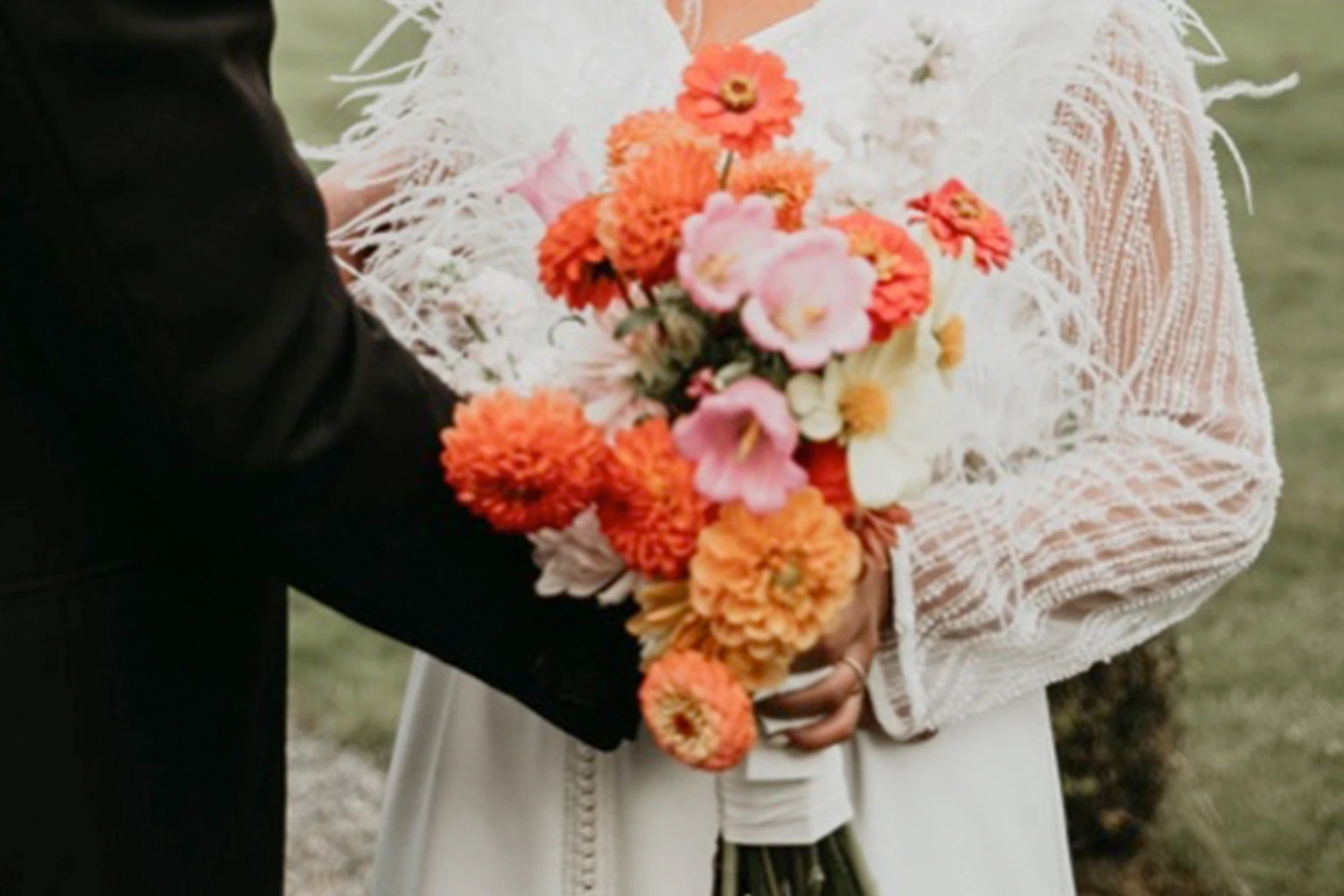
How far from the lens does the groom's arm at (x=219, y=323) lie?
198 centimetres

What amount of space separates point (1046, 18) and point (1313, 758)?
189 inches

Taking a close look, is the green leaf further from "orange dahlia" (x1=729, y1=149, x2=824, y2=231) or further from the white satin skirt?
the white satin skirt

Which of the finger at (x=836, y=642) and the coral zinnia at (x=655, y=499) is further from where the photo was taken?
the finger at (x=836, y=642)

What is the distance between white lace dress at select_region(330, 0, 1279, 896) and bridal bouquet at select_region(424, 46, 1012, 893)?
0.34 m

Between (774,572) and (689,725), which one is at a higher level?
(774,572)

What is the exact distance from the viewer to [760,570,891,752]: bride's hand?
90.4 inches

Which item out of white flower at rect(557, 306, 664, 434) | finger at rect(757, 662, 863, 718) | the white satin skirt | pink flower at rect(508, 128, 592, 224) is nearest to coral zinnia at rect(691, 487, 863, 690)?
white flower at rect(557, 306, 664, 434)

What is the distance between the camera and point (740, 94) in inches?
83.7

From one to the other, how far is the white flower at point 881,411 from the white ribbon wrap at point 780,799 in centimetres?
32

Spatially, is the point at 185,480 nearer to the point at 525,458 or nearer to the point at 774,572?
the point at 525,458

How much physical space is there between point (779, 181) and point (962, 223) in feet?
0.53

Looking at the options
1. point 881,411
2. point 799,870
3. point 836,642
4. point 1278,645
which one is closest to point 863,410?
point 881,411

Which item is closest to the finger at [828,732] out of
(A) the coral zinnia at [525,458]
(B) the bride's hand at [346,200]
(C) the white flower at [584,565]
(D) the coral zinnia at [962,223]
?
(C) the white flower at [584,565]

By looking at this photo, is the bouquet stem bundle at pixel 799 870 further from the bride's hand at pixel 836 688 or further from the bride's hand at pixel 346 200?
the bride's hand at pixel 346 200
